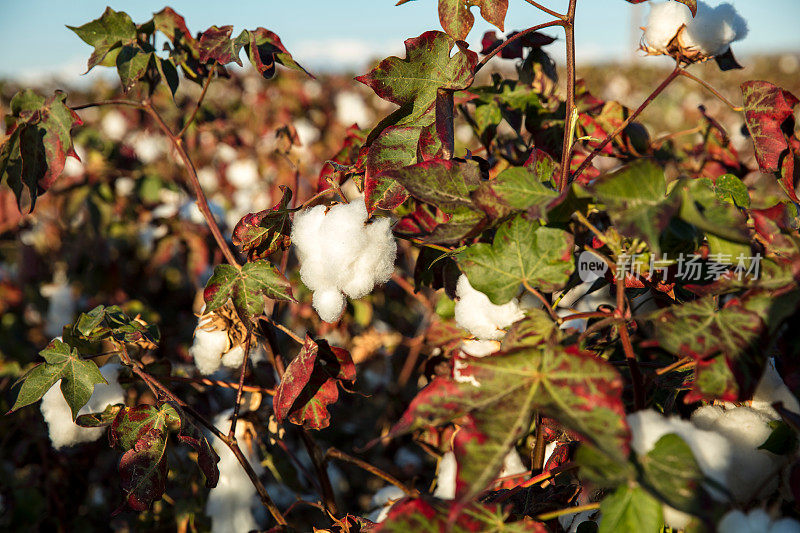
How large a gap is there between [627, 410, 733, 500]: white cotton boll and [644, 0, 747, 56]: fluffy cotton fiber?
0.60m

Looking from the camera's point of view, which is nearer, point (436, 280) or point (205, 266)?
point (436, 280)

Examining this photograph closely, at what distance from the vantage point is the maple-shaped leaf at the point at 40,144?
1003mm

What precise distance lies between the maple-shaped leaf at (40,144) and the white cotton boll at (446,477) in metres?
0.89

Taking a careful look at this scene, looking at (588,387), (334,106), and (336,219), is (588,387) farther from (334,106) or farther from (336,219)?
(334,106)

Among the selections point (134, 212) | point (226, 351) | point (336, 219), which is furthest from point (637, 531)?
point (134, 212)

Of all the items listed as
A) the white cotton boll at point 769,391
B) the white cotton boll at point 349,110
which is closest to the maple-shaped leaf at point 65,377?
the white cotton boll at point 769,391

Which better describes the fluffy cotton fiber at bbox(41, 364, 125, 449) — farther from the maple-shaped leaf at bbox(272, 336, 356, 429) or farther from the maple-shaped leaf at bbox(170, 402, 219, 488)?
the maple-shaped leaf at bbox(272, 336, 356, 429)

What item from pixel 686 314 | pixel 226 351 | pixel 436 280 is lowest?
pixel 226 351

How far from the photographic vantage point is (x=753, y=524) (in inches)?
21.5

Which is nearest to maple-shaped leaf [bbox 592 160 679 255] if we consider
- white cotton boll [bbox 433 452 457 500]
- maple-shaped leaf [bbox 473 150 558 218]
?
maple-shaped leaf [bbox 473 150 558 218]

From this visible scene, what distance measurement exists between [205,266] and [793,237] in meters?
1.82

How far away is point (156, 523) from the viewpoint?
1.33 m

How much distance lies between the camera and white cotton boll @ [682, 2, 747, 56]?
894mm

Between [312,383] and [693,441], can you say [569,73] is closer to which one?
[693,441]
